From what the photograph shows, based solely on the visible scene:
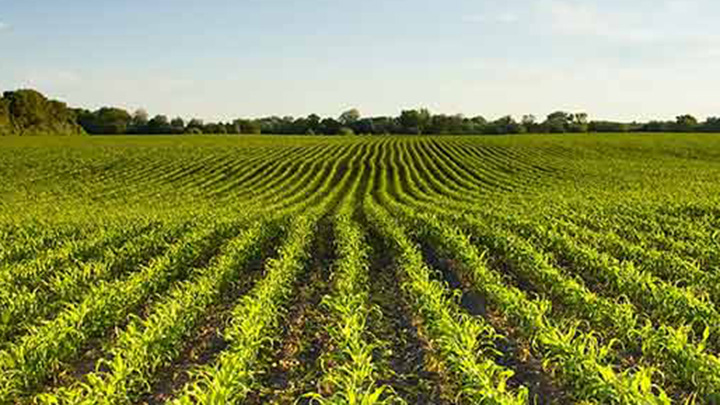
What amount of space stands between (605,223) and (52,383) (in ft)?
52.7

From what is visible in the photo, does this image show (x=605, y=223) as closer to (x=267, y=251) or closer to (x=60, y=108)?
(x=267, y=251)

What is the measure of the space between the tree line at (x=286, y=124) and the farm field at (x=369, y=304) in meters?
86.5

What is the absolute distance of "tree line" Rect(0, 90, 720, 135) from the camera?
104312 mm

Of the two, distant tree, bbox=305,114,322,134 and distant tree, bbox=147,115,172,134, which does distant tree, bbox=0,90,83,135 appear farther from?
distant tree, bbox=305,114,322,134

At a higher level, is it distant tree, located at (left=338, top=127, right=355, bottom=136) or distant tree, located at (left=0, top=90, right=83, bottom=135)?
distant tree, located at (left=0, top=90, right=83, bottom=135)

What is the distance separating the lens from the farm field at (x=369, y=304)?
24.4ft

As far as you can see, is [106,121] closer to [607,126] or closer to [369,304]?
[607,126]

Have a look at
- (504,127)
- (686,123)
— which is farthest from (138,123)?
(686,123)

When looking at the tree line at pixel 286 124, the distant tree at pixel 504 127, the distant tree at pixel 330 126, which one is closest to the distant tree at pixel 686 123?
the tree line at pixel 286 124

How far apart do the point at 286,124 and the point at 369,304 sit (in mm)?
123419

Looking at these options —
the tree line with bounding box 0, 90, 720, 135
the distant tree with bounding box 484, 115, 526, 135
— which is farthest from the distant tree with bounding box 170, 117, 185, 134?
the distant tree with bounding box 484, 115, 526, 135

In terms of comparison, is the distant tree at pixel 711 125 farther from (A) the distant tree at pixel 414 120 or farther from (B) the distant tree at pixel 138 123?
(B) the distant tree at pixel 138 123

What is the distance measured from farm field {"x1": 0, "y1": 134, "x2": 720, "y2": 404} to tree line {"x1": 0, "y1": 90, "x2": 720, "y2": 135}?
3405 inches

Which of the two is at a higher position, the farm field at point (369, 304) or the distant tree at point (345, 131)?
the farm field at point (369, 304)
